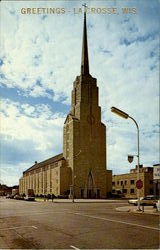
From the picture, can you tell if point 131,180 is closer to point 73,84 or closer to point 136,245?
point 73,84

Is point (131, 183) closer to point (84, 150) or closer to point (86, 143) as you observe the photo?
point (84, 150)

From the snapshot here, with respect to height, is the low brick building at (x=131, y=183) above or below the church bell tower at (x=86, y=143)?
below

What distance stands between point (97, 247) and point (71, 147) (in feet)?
260

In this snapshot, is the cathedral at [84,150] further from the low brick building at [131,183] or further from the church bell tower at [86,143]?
the low brick building at [131,183]

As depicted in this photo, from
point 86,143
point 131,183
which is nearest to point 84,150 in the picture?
point 86,143

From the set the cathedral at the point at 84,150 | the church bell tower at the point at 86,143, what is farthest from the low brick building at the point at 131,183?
the church bell tower at the point at 86,143

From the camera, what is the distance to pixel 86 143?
90000 millimetres

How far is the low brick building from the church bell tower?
642cm

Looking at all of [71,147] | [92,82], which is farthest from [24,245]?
[92,82]

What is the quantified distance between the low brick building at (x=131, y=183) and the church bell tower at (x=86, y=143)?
6.42 m

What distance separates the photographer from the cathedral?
287 feet

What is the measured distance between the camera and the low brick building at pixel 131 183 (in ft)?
303

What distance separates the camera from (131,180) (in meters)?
96.6

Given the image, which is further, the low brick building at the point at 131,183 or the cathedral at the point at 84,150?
the low brick building at the point at 131,183
